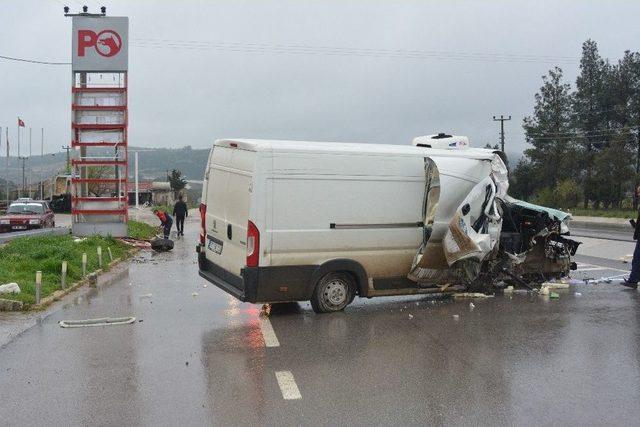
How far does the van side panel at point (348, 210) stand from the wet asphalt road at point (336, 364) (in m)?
0.85

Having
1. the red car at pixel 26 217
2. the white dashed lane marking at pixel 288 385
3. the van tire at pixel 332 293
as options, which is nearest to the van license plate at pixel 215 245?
the van tire at pixel 332 293

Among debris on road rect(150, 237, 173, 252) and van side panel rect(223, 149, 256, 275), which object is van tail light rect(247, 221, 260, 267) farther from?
debris on road rect(150, 237, 173, 252)

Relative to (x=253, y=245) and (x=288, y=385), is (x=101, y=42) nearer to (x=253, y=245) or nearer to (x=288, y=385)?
(x=253, y=245)

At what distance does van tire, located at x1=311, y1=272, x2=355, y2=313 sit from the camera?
9375mm

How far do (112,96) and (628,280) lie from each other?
1641 centimetres

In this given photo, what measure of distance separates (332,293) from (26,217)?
23.9 meters

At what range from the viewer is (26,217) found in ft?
97.0

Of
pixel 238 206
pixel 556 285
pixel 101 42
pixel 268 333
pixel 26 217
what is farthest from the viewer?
pixel 26 217

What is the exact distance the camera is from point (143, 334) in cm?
848

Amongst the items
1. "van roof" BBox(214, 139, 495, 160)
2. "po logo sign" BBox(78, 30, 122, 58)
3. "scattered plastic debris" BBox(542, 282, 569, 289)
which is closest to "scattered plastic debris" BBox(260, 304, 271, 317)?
"van roof" BBox(214, 139, 495, 160)

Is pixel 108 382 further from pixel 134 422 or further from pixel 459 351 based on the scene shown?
pixel 459 351

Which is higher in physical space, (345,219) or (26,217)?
(345,219)

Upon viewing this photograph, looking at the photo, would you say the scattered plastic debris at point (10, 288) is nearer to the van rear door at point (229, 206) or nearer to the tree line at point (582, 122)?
the van rear door at point (229, 206)

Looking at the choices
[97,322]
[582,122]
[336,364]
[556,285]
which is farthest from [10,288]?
[582,122]
